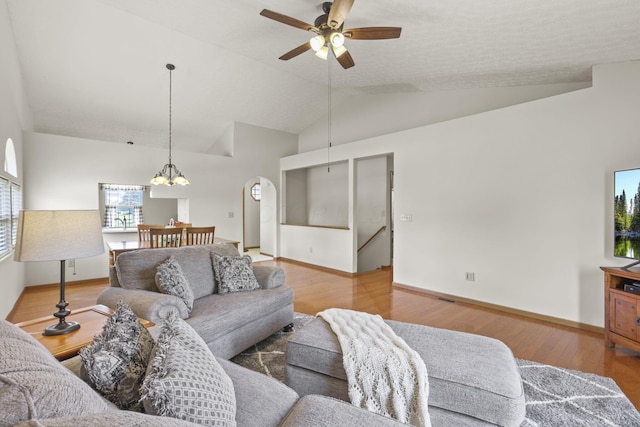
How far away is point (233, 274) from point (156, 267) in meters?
0.66

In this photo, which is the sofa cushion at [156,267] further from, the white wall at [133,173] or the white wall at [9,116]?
the white wall at [133,173]

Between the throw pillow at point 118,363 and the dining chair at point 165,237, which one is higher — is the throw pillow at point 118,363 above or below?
below

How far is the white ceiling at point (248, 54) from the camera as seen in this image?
104 inches

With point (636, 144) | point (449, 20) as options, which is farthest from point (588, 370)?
point (449, 20)

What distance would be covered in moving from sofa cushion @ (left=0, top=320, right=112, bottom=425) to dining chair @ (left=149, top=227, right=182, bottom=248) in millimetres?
3332

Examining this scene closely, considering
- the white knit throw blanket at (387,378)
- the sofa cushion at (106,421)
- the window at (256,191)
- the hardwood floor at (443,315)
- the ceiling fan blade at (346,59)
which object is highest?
the ceiling fan blade at (346,59)

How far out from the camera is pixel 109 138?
5891 mm

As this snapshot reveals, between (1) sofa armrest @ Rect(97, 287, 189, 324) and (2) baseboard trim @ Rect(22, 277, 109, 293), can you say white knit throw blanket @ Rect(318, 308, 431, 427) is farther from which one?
(2) baseboard trim @ Rect(22, 277, 109, 293)

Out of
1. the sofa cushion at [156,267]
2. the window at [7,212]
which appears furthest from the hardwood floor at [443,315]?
the sofa cushion at [156,267]

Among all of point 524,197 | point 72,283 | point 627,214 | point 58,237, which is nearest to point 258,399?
point 58,237

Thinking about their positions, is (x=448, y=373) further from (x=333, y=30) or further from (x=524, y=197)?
(x=524, y=197)

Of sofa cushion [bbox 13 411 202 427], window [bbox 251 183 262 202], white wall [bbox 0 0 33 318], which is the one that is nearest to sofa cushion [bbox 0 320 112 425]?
sofa cushion [bbox 13 411 202 427]

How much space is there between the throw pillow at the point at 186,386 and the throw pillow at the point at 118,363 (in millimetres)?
90

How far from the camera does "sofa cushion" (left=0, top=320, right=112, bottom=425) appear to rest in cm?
57
